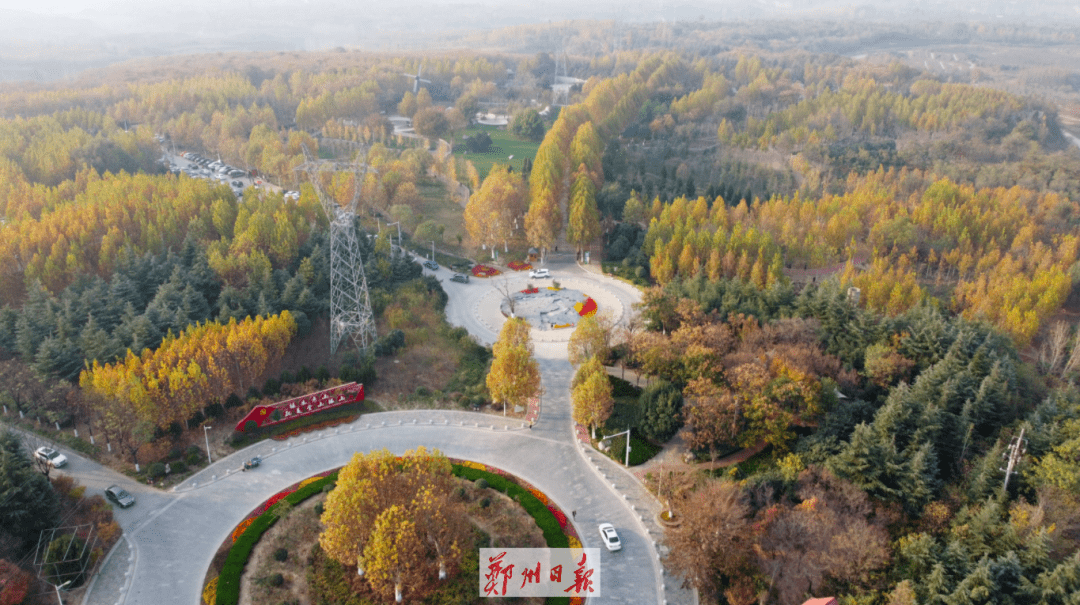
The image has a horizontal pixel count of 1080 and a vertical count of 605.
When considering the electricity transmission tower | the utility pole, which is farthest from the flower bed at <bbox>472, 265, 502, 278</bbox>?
the utility pole

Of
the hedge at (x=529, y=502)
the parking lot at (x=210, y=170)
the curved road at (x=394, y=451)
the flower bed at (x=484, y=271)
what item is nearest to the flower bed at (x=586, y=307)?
the curved road at (x=394, y=451)

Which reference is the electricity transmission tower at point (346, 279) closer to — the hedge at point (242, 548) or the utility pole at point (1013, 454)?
the hedge at point (242, 548)

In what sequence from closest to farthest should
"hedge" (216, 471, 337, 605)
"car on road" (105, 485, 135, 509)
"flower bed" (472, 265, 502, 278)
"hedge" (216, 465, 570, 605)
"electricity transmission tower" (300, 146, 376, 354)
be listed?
"hedge" (216, 471, 337, 605) < "hedge" (216, 465, 570, 605) < "car on road" (105, 485, 135, 509) < "electricity transmission tower" (300, 146, 376, 354) < "flower bed" (472, 265, 502, 278)

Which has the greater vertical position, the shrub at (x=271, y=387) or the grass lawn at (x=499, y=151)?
the grass lawn at (x=499, y=151)

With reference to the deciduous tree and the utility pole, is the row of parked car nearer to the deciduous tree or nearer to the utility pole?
the deciduous tree

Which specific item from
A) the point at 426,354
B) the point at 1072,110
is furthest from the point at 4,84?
the point at 1072,110
